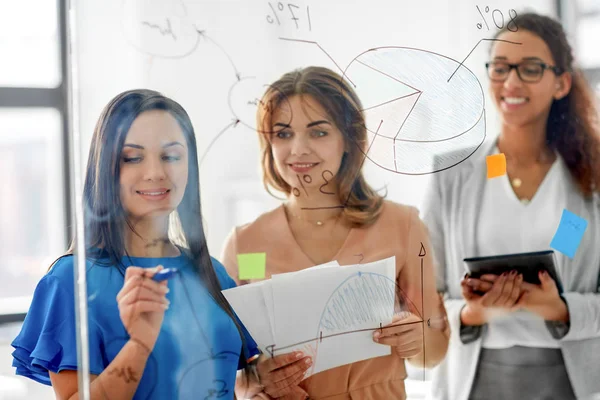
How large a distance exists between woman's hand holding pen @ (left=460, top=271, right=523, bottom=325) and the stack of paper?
5.8 inches

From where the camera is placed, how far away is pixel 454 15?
0.99 m

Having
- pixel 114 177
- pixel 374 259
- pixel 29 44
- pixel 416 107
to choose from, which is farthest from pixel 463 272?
pixel 29 44

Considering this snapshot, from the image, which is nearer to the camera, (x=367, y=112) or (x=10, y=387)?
(x=367, y=112)

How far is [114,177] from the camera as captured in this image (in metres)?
0.87

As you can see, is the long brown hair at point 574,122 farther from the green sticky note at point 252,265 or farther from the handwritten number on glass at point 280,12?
the green sticky note at point 252,265

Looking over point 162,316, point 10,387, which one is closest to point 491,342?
point 162,316

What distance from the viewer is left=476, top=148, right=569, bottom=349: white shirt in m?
1.01

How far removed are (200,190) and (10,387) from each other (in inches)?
41.3

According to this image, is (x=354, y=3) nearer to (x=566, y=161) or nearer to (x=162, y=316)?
(x=566, y=161)

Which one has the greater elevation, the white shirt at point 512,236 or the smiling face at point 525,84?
the smiling face at point 525,84

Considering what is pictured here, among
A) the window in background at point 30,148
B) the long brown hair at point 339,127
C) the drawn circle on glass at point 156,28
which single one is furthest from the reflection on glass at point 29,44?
the long brown hair at point 339,127

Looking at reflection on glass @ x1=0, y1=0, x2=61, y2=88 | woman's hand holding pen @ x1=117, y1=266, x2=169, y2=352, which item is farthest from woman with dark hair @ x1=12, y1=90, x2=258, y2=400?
reflection on glass @ x1=0, y1=0, x2=61, y2=88

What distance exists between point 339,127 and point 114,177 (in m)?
0.34

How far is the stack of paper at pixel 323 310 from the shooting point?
899 millimetres
